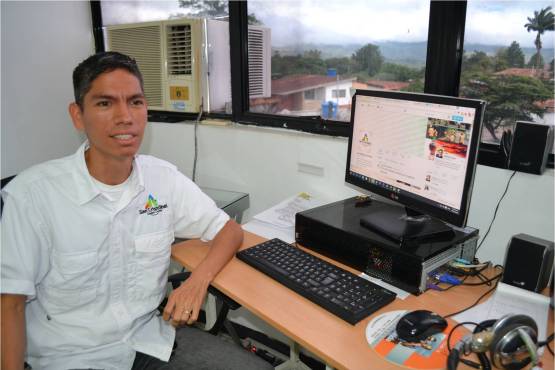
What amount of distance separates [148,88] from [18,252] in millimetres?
1372

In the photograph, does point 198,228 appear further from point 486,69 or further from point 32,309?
point 486,69

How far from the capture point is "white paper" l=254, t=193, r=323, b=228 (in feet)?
5.56

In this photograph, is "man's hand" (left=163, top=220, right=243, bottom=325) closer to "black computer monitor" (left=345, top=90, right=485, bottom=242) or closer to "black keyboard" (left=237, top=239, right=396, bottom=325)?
"black keyboard" (left=237, top=239, right=396, bottom=325)

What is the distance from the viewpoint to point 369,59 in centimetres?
180

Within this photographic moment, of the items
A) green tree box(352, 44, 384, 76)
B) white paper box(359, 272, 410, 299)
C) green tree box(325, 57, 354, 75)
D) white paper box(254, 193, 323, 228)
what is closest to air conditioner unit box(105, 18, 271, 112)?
green tree box(325, 57, 354, 75)

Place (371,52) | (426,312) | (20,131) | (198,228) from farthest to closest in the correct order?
1. (20,131)
2. (371,52)
3. (198,228)
4. (426,312)

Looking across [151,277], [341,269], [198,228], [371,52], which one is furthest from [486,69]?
[151,277]

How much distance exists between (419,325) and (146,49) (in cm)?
190

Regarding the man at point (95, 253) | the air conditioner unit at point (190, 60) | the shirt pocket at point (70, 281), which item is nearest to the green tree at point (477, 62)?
the air conditioner unit at point (190, 60)

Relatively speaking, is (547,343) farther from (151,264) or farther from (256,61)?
(256,61)

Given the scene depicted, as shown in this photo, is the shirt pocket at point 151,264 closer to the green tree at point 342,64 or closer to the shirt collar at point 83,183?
the shirt collar at point 83,183

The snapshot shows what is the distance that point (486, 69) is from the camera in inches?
59.7

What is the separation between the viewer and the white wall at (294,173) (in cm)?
133

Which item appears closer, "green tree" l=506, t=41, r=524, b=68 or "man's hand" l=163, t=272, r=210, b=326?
"man's hand" l=163, t=272, r=210, b=326
